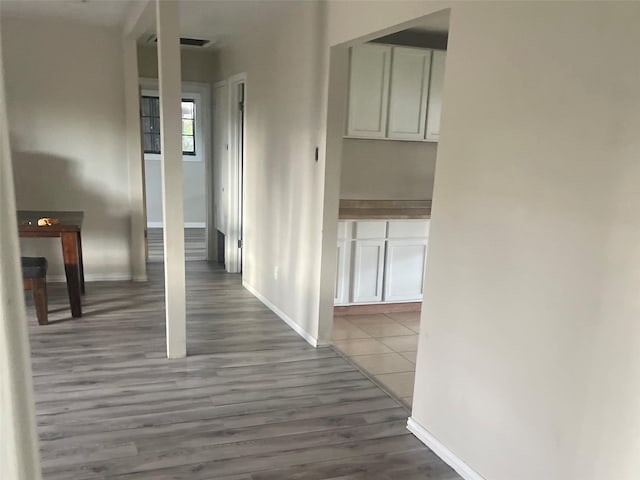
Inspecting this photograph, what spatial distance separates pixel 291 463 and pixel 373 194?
2.89 metres

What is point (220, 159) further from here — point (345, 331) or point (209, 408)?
point (209, 408)

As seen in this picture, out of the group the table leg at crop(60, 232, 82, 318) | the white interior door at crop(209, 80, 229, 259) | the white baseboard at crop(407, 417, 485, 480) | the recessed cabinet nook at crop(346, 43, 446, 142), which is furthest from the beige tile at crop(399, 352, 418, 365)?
the white interior door at crop(209, 80, 229, 259)

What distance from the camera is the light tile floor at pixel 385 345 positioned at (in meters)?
3.40

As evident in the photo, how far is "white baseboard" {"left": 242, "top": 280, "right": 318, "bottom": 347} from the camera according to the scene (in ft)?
12.9

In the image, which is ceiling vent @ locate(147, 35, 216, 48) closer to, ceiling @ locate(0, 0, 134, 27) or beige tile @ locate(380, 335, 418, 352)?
ceiling @ locate(0, 0, 134, 27)

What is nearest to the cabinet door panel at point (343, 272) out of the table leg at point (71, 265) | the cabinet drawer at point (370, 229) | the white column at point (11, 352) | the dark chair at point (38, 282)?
the cabinet drawer at point (370, 229)

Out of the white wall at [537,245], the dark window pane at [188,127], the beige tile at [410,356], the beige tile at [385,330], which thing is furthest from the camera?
the dark window pane at [188,127]

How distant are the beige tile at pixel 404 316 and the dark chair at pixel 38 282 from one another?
2.83m

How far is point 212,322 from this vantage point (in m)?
4.28

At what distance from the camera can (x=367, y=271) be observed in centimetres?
454

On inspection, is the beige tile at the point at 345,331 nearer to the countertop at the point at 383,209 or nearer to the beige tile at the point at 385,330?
the beige tile at the point at 385,330

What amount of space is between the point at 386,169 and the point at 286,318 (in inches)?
65.7

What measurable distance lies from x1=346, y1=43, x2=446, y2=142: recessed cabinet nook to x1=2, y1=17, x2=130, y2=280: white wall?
245cm

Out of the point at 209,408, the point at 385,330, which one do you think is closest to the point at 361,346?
the point at 385,330
